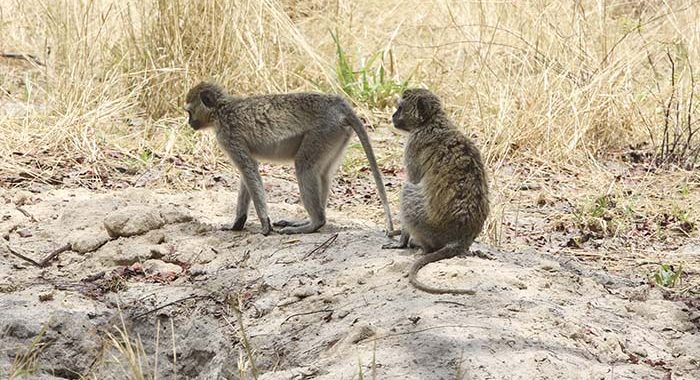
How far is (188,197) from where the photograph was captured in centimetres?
778

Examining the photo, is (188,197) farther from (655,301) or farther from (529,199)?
(655,301)

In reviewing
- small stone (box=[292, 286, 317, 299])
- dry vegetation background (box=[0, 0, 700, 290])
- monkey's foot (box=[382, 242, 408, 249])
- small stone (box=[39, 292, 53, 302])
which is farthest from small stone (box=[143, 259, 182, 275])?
dry vegetation background (box=[0, 0, 700, 290])

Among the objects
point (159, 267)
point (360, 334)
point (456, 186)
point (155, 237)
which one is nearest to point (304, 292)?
point (360, 334)

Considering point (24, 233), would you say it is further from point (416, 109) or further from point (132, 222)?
point (416, 109)

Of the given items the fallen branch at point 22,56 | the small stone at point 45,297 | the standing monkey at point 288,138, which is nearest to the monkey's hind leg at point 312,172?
the standing monkey at point 288,138

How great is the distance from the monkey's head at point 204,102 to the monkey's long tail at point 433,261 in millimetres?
1984

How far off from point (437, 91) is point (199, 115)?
3587mm

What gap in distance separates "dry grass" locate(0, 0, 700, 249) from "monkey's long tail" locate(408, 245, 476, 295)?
89.7 inches

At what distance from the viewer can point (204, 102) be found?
23.6ft

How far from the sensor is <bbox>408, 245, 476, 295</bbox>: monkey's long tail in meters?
5.41

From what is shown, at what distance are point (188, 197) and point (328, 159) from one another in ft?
4.31

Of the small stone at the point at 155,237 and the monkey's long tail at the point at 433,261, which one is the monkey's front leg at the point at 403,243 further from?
the small stone at the point at 155,237

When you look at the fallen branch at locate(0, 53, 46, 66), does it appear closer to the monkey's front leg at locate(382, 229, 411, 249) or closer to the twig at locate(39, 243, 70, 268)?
the twig at locate(39, 243, 70, 268)

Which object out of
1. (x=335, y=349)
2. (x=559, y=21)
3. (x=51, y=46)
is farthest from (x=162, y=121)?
(x=335, y=349)
